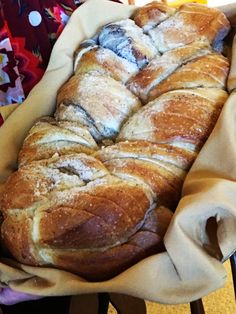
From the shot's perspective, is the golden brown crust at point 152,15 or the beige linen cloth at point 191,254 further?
the golden brown crust at point 152,15

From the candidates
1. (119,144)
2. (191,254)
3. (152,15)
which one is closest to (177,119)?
(119,144)

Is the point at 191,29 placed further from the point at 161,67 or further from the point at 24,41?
the point at 24,41

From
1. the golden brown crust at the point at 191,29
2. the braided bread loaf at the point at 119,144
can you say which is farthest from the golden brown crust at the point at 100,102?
the golden brown crust at the point at 191,29

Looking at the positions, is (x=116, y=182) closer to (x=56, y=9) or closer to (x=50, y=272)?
(x=50, y=272)

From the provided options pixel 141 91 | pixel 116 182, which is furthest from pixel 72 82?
pixel 116 182

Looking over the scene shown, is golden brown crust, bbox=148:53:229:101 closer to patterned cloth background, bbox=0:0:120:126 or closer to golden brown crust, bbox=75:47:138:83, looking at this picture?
golden brown crust, bbox=75:47:138:83

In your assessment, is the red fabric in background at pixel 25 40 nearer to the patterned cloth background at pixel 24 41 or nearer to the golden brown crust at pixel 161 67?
the patterned cloth background at pixel 24 41

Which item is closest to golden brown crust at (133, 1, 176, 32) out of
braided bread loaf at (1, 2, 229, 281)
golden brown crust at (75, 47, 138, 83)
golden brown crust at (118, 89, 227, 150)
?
braided bread loaf at (1, 2, 229, 281)
